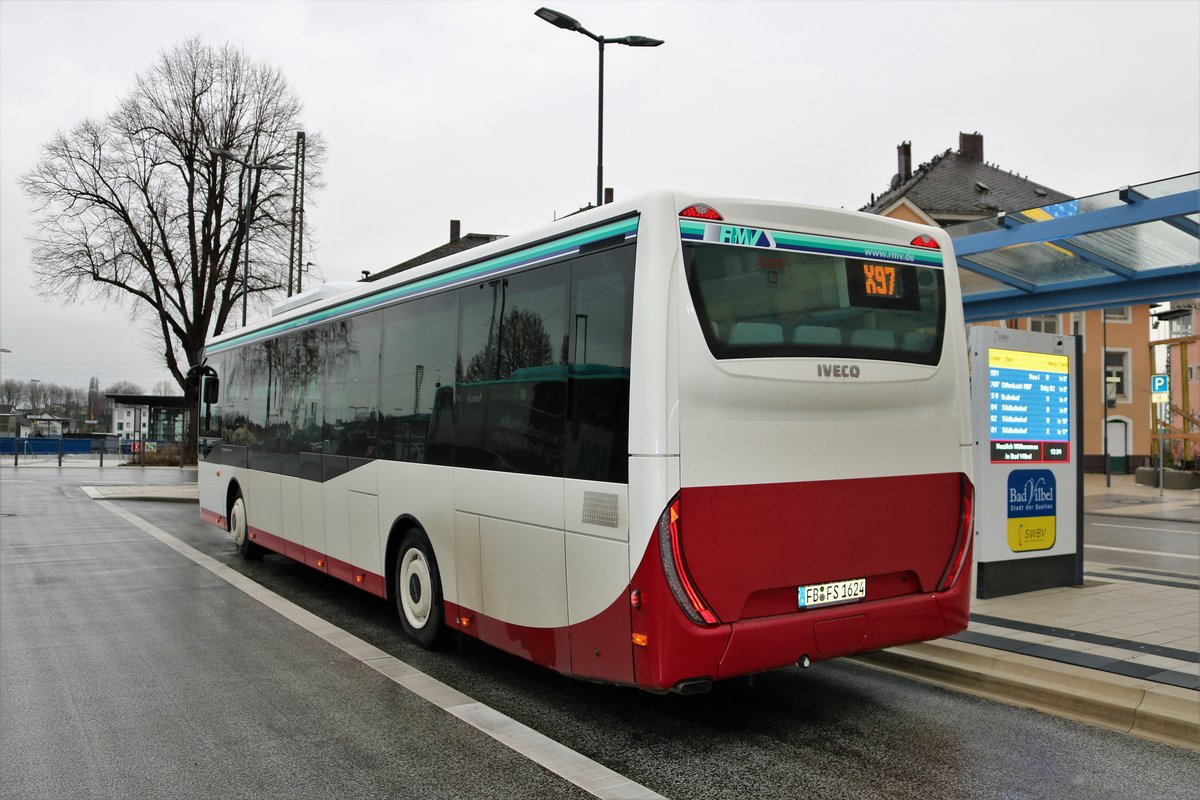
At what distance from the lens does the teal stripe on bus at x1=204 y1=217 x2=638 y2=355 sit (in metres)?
5.34

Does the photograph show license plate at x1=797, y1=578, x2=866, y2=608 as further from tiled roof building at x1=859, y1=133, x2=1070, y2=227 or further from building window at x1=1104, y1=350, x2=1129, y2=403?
building window at x1=1104, y1=350, x2=1129, y2=403

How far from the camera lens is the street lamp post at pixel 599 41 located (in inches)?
575

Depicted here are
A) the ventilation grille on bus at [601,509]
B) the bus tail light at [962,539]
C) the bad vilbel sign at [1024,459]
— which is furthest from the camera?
the bad vilbel sign at [1024,459]

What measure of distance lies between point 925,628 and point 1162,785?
1.42 metres

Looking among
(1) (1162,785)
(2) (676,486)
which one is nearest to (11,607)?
(2) (676,486)

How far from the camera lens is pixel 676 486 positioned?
479 centimetres

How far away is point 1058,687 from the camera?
19.7 ft

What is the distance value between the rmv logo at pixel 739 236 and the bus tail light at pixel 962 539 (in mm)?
2100

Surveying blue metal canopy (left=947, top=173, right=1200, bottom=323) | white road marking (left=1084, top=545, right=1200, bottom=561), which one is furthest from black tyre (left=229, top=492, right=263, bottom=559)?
white road marking (left=1084, top=545, right=1200, bottom=561)

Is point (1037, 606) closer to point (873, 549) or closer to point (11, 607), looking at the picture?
point (873, 549)

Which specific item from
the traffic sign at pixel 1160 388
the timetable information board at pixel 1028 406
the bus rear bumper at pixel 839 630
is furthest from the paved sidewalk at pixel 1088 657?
the traffic sign at pixel 1160 388

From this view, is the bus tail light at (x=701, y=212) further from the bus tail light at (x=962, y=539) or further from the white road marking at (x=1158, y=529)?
the white road marking at (x=1158, y=529)

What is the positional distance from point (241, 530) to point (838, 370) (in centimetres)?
937

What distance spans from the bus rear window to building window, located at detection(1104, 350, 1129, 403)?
4348cm
